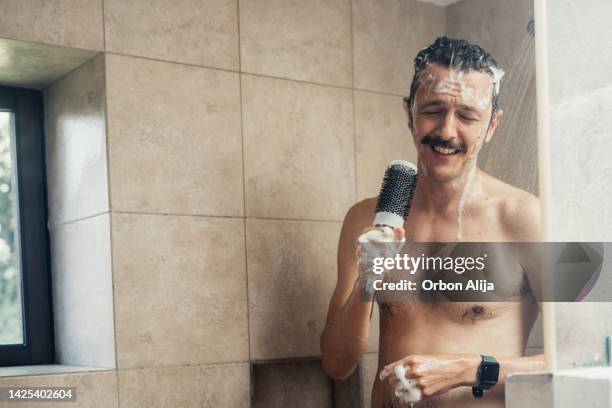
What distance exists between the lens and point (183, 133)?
5.33 feet

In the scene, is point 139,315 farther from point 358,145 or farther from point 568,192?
point 568,192

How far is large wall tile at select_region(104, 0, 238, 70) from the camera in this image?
157cm

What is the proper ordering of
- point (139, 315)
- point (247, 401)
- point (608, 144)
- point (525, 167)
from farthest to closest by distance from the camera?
point (247, 401)
point (139, 315)
point (525, 167)
point (608, 144)

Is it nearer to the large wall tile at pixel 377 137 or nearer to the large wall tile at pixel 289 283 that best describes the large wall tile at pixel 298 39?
the large wall tile at pixel 377 137

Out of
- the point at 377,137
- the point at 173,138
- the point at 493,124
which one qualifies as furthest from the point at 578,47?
the point at 377,137

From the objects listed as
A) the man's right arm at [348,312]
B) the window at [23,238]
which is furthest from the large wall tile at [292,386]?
the window at [23,238]

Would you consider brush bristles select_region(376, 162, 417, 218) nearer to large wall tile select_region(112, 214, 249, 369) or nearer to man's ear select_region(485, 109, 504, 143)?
man's ear select_region(485, 109, 504, 143)

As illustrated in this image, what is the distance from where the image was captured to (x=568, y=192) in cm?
50

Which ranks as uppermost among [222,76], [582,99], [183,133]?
[222,76]

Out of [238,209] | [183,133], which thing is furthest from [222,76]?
[238,209]

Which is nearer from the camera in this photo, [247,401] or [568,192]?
[568,192]

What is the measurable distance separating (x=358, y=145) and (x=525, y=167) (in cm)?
65

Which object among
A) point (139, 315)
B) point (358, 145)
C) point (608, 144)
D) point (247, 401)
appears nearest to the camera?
point (608, 144)

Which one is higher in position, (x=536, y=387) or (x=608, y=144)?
(x=608, y=144)
